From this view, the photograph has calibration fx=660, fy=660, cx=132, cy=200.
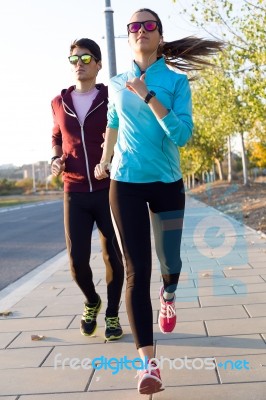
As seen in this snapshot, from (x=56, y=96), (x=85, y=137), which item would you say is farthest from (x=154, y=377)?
(x=56, y=96)

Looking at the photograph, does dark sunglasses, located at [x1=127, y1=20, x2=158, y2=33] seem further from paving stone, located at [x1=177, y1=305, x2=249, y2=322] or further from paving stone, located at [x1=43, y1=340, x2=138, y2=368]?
paving stone, located at [x1=177, y1=305, x2=249, y2=322]

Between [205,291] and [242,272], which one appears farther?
[242,272]

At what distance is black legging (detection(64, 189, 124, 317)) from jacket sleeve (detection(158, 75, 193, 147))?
1.25 meters

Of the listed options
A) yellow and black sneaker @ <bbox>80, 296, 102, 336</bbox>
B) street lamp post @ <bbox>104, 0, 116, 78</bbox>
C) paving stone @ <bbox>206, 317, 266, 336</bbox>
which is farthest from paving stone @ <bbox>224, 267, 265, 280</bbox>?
street lamp post @ <bbox>104, 0, 116, 78</bbox>

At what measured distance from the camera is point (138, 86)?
11.5 ft

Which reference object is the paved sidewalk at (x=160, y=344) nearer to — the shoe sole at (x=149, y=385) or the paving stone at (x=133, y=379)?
the paving stone at (x=133, y=379)

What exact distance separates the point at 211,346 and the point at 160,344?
359 mm

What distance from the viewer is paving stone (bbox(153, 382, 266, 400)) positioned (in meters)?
3.36

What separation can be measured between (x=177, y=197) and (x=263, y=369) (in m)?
1.10

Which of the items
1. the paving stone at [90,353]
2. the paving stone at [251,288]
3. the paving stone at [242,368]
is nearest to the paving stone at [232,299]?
the paving stone at [251,288]

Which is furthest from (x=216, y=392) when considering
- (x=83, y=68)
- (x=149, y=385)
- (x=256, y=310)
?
(x=83, y=68)

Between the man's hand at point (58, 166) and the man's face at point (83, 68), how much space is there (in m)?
0.60

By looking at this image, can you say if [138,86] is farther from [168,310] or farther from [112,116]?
[168,310]

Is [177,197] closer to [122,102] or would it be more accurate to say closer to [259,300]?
[122,102]
